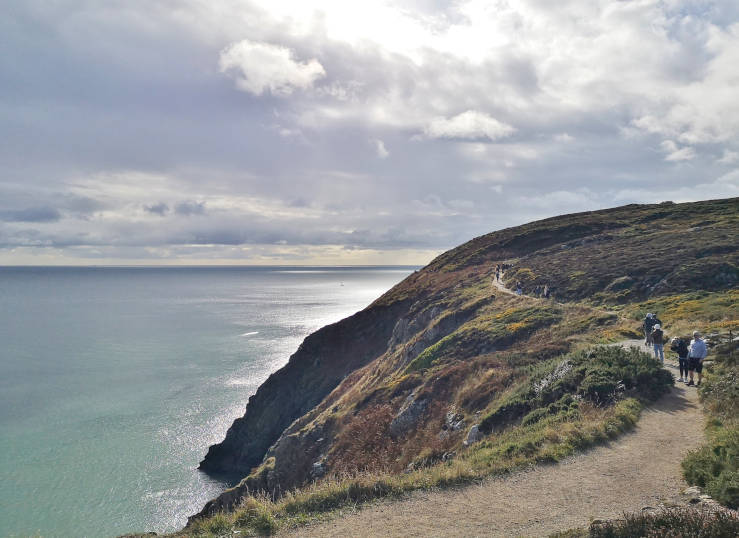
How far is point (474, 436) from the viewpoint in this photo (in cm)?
1698

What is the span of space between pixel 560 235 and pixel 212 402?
210ft

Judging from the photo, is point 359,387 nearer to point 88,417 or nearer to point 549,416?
point 549,416

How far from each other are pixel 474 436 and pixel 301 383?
126 feet

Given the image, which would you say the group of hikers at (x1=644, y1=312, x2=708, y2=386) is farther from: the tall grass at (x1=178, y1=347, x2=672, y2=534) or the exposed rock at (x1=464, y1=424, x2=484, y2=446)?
the exposed rock at (x1=464, y1=424, x2=484, y2=446)

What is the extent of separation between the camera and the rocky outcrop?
4778 cm

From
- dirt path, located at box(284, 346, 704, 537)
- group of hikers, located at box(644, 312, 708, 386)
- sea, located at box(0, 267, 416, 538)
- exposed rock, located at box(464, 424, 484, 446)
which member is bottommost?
sea, located at box(0, 267, 416, 538)

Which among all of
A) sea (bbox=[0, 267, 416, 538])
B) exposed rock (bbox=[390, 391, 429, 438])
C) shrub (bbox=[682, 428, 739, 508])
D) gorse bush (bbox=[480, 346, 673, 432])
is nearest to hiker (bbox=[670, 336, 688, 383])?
gorse bush (bbox=[480, 346, 673, 432])

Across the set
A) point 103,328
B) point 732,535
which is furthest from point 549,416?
point 103,328

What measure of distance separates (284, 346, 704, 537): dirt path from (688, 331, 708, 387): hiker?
518 centimetres

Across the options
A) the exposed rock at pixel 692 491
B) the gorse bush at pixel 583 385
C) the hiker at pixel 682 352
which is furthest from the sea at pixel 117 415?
the hiker at pixel 682 352

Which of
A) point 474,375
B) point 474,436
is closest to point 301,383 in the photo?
point 474,375

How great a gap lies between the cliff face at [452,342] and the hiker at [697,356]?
726 centimetres

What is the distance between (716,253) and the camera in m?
40.2

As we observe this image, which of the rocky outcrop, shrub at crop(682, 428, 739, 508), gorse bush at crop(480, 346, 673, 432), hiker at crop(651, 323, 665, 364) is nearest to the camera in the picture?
shrub at crop(682, 428, 739, 508)
